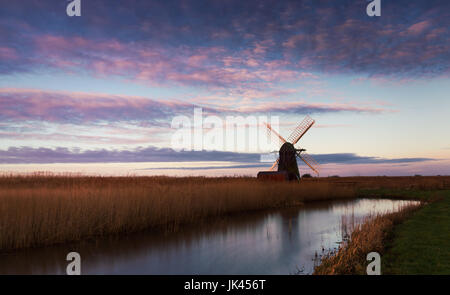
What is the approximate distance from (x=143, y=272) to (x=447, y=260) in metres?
6.64

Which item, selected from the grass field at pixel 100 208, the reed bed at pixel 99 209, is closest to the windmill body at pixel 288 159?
the grass field at pixel 100 208

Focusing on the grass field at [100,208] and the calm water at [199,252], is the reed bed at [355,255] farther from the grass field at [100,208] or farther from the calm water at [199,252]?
the grass field at [100,208]

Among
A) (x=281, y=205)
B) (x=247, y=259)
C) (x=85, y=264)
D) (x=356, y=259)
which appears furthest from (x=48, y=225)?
(x=281, y=205)

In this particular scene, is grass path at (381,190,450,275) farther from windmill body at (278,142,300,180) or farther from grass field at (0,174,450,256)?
windmill body at (278,142,300,180)

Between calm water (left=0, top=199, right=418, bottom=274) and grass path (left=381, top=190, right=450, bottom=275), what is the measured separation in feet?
5.68

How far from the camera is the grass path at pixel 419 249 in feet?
18.6

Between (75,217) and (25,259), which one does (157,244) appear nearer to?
(75,217)

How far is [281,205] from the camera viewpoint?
18.5m

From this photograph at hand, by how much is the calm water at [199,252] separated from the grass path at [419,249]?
173 cm

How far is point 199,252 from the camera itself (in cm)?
827

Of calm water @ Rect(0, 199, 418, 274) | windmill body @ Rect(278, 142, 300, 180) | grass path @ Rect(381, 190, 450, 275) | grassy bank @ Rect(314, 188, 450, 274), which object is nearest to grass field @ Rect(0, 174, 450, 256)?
calm water @ Rect(0, 199, 418, 274)

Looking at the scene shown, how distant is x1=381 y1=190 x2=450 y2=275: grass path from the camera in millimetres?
5676

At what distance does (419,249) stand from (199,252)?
18.4 feet
